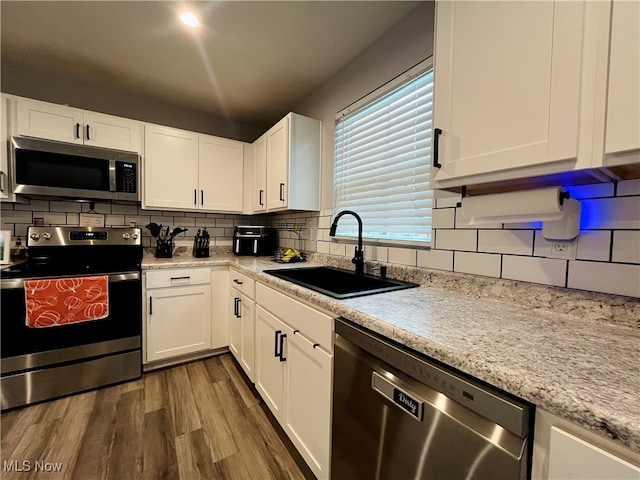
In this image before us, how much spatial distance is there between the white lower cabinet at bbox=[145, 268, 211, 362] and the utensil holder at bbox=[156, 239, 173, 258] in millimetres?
466

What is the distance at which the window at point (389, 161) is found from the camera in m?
1.47

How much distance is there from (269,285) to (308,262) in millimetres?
742

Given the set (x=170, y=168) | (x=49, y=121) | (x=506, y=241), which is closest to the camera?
(x=506, y=241)

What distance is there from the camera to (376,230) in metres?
1.80

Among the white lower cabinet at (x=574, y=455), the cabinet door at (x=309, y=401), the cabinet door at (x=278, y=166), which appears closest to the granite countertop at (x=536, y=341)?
the white lower cabinet at (x=574, y=455)

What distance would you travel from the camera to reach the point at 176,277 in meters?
2.15

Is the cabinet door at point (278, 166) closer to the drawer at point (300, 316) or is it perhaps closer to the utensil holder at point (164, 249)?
the drawer at point (300, 316)

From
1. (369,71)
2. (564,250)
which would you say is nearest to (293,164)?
(369,71)

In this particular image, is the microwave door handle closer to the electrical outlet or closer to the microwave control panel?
the microwave control panel

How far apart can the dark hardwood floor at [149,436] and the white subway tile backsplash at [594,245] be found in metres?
1.48

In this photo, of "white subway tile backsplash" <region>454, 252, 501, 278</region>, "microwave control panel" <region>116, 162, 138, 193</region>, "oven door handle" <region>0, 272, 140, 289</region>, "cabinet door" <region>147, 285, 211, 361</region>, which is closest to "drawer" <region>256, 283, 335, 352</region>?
"white subway tile backsplash" <region>454, 252, 501, 278</region>

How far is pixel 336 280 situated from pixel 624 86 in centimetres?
144

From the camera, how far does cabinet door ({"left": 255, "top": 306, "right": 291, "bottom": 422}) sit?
4.65 feet

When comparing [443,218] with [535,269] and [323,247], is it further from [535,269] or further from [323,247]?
[323,247]
